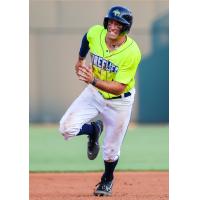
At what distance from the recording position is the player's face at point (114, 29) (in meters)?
6.16

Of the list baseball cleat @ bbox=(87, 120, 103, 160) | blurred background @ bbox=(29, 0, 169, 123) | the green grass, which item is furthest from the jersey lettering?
blurred background @ bbox=(29, 0, 169, 123)

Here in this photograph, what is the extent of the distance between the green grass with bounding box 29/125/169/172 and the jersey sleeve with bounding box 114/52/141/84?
109 inches

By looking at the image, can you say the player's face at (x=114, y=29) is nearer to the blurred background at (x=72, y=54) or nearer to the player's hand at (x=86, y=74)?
the player's hand at (x=86, y=74)

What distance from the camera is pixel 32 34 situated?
16.0 m

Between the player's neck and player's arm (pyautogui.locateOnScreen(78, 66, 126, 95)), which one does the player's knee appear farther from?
the player's neck

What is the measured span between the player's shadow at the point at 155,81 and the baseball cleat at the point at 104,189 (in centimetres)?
924

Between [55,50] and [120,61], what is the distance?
9769 millimetres

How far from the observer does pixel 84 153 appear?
34.1 ft
